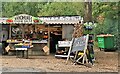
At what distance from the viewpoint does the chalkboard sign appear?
13.2m

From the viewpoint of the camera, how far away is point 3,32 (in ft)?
64.8

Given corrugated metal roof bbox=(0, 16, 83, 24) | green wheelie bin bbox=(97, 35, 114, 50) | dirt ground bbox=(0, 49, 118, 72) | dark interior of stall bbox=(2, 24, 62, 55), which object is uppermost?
corrugated metal roof bbox=(0, 16, 83, 24)

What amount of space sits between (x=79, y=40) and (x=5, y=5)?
19357 mm

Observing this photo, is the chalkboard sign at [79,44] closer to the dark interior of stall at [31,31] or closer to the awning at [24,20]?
the awning at [24,20]

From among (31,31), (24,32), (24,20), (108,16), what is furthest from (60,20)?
(108,16)

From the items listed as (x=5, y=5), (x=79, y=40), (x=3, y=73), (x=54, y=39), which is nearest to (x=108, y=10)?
(x=54, y=39)

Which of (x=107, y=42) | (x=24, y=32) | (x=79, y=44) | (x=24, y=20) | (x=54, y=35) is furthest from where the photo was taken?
(x=107, y=42)

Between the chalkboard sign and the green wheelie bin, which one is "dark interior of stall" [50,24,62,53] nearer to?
the green wheelie bin

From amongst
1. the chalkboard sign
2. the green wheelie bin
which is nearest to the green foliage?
the green wheelie bin

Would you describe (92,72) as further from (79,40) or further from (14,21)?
(14,21)

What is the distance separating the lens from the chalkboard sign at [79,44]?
13.2 meters

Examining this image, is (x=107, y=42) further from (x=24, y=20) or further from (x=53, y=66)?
(x=53, y=66)

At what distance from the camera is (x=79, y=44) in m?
13.5

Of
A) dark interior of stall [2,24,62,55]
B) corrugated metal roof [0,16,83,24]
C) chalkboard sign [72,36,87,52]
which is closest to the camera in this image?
chalkboard sign [72,36,87,52]
